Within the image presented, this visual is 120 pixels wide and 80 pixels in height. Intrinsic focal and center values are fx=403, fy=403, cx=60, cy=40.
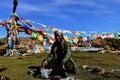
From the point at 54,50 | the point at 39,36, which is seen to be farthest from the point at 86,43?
the point at 54,50

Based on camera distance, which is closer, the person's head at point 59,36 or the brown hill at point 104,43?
the person's head at point 59,36

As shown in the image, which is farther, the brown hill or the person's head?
the brown hill

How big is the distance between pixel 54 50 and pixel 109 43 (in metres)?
49.1

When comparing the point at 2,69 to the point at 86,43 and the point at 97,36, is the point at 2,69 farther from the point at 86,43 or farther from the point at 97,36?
the point at 86,43

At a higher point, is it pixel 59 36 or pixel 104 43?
pixel 59 36

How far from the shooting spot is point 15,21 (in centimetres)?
5006

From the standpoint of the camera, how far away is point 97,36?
56312 millimetres

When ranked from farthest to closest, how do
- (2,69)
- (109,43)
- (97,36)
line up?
(109,43)
(97,36)
(2,69)

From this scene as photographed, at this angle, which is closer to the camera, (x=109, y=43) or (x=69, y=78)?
(x=69, y=78)

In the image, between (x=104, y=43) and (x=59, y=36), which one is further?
(x=104, y=43)

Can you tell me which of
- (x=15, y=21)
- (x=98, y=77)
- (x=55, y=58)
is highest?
(x=15, y=21)

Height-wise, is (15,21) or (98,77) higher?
(15,21)

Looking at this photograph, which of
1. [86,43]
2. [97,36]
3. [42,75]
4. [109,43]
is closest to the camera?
[42,75]

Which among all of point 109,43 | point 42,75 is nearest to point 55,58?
point 42,75
